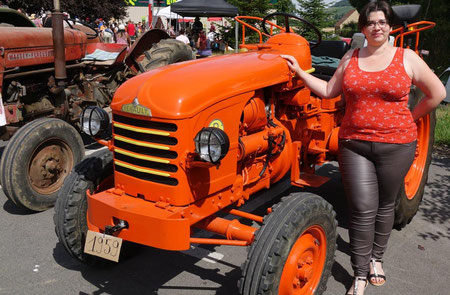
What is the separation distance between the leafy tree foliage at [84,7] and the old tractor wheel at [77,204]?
24.8m

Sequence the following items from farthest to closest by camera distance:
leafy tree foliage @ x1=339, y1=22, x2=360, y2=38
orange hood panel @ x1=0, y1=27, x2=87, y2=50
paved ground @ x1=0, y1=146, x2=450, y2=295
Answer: leafy tree foliage @ x1=339, y1=22, x2=360, y2=38
orange hood panel @ x1=0, y1=27, x2=87, y2=50
paved ground @ x1=0, y1=146, x2=450, y2=295

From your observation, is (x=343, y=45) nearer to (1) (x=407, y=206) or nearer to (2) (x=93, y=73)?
(1) (x=407, y=206)

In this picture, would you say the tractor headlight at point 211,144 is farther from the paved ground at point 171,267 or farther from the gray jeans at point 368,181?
the paved ground at point 171,267

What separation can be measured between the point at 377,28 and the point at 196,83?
1.11m

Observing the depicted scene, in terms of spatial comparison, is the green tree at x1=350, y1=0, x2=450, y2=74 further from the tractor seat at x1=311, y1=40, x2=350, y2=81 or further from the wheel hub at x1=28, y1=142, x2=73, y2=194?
the wheel hub at x1=28, y1=142, x2=73, y2=194

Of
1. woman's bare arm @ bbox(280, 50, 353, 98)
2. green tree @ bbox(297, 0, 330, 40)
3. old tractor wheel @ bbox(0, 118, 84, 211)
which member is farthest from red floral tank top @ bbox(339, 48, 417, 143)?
green tree @ bbox(297, 0, 330, 40)

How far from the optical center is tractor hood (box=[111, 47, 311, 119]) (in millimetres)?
2543

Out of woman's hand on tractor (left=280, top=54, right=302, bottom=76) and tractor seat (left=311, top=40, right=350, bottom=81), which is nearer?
woman's hand on tractor (left=280, top=54, right=302, bottom=76)

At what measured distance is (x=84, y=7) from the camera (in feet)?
98.1

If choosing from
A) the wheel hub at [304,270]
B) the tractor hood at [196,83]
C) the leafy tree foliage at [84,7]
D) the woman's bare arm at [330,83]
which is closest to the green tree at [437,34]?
the woman's bare arm at [330,83]

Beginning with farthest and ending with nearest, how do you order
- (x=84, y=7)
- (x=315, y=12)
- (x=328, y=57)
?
(x=84, y=7) → (x=315, y=12) → (x=328, y=57)

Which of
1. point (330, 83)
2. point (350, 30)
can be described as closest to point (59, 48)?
point (330, 83)

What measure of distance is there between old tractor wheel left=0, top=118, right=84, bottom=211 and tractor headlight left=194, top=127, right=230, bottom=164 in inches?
95.9

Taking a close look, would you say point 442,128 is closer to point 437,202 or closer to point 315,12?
point 437,202
